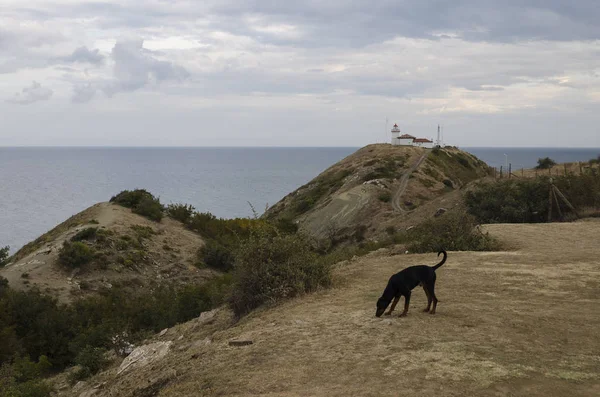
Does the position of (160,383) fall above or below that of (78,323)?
above

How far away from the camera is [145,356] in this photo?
1156 cm

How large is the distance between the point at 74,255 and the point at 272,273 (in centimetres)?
2159

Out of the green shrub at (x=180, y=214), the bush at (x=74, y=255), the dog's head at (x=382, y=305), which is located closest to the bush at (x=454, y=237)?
the dog's head at (x=382, y=305)

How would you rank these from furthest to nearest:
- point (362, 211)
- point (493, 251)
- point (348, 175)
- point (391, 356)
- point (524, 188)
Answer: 1. point (348, 175)
2. point (362, 211)
3. point (524, 188)
4. point (493, 251)
5. point (391, 356)

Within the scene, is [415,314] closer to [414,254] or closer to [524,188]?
[414,254]

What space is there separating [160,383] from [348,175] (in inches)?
2362

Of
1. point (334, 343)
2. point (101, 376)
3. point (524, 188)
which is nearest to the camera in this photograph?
point (334, 343)

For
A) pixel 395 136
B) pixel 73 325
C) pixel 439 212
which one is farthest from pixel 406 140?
pixel 73 325

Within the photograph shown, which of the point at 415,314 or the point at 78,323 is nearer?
the point at 415,314

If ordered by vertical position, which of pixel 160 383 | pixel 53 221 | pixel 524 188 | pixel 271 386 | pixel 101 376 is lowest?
pixel 53 221

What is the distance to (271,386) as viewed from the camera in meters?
6.86

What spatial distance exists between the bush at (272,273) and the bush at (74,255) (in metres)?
20.4

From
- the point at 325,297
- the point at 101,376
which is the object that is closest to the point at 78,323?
the point at 101,376

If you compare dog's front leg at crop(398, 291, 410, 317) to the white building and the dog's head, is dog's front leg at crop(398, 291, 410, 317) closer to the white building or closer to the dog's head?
the dog's head
